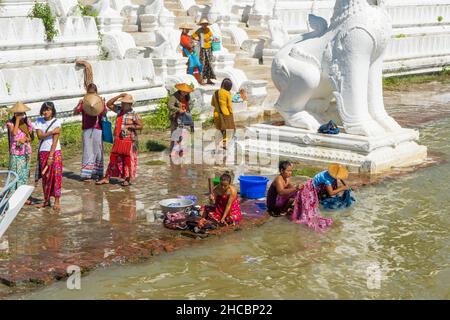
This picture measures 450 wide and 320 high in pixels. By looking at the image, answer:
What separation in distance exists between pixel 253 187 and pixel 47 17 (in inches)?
276

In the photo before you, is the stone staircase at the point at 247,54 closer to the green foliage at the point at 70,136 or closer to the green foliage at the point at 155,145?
the green foliage at the point at 155,145

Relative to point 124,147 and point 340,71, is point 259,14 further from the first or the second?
point 124,147

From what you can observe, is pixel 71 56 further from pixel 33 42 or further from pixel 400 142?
pixel 400 142

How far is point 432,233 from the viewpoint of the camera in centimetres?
850

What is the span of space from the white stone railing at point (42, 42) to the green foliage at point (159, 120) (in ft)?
6.60

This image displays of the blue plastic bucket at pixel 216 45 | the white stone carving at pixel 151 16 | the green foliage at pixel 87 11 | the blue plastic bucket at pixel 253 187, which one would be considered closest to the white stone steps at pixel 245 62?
the blue plastic bucket at pixel 216 45

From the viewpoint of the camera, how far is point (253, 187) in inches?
379

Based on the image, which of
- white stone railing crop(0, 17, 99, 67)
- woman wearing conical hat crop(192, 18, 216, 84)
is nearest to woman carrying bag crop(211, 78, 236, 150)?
woman wearing conical hat crop(192, 18, 216, 84)

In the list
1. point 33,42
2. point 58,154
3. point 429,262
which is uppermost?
point 33,42

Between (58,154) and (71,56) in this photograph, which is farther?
(71,56)

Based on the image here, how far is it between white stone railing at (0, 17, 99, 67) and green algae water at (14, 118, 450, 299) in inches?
278
